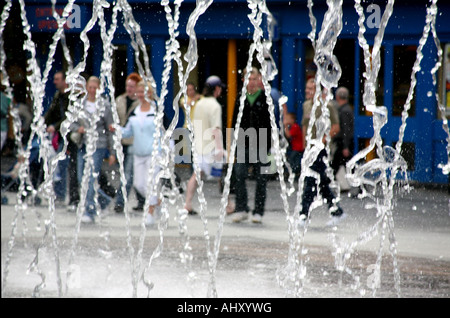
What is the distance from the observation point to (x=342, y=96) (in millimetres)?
4559

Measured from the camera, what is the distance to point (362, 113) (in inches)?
181

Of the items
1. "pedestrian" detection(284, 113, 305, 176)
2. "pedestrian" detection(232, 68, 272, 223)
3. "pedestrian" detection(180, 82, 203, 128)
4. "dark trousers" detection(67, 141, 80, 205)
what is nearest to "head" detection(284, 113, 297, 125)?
"pedestrian" detection(284, 113, 305, 176)

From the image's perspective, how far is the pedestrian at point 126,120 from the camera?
464cm

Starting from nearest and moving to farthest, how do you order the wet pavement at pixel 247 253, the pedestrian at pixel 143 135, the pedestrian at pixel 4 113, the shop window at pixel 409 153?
the wet pavement at pixel 247 253
the shop window at pixel 409 153
the pedestrian at pixel 143 135
the pedestrian at pixel 4 113

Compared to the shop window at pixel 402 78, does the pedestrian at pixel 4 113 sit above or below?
below

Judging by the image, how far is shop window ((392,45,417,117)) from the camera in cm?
448

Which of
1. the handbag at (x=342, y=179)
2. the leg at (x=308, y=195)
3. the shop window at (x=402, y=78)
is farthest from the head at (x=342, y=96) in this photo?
the leg at (x=308, y=195)

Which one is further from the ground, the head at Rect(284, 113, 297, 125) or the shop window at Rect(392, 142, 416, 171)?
the head at Rect(284, 113, 297, 125)

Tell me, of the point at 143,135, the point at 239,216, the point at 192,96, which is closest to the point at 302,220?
the point at 239,216

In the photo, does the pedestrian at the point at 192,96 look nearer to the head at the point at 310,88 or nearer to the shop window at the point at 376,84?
the head at the point at 310,88

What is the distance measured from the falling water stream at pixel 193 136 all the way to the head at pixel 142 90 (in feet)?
0.12

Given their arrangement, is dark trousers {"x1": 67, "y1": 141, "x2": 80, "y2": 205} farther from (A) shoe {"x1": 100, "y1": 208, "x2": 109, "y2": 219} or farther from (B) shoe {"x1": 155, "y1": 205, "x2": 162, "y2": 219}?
(B) shoe {"x1": 155, "y1": 205, "x2": 162, "y2": 219}
